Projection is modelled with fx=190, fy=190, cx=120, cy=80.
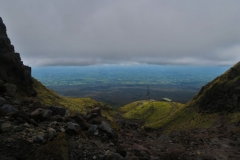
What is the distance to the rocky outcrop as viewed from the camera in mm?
72000

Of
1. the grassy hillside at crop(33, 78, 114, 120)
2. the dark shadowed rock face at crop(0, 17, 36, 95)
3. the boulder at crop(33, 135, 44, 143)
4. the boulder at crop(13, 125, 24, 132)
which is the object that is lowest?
the grassy hillside at crop(33, 78, 114, 120)

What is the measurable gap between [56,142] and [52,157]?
1.36 meters

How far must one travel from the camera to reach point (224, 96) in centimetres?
7912

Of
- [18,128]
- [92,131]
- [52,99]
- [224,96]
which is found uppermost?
[18,128]

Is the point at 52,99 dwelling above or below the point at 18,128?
below

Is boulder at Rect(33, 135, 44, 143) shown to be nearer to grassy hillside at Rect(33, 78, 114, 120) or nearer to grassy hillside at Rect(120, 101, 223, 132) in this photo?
grassy hillside at Rect(33, 78, 114, 120)

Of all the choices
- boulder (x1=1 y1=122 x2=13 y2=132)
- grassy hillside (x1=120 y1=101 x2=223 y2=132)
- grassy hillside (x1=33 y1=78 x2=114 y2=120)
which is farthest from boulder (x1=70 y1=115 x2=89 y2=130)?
grassy hillside (x1=120 y1=101 x2=223 y2=132)

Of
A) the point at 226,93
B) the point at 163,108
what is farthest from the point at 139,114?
the point at 226,93

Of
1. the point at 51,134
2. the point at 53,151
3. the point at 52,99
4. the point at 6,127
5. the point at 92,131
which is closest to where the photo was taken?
the point at 53,151

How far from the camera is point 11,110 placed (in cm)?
1734

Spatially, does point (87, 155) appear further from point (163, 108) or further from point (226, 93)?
point (163, 108)

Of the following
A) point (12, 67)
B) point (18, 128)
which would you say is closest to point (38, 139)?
point (18, 128)

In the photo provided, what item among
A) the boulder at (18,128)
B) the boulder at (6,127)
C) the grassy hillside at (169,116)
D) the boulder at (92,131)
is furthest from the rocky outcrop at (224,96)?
the boulder at (6,127)

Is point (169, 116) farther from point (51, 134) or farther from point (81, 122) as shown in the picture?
point (51, 134)
